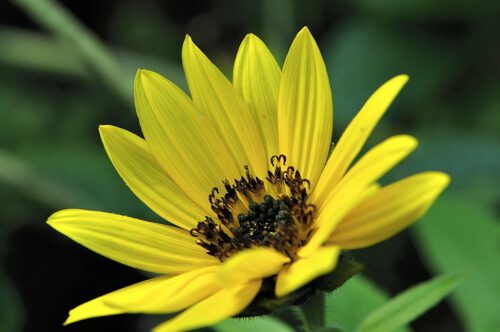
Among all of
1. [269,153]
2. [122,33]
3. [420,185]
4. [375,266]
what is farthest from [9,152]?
[420,185]

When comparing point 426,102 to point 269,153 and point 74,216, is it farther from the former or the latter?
point 74,216

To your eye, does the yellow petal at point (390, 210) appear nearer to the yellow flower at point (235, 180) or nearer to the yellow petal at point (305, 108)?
the yellow flower at point (235, 180)

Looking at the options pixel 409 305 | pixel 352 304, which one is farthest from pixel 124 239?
pixel 352 304

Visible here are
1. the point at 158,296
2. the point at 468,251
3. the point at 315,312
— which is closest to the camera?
the point at 158,296

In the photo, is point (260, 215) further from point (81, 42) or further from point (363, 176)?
point (81, 42)

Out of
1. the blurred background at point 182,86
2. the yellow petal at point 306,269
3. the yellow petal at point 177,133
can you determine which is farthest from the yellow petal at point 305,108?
the blurred background at point 182,86

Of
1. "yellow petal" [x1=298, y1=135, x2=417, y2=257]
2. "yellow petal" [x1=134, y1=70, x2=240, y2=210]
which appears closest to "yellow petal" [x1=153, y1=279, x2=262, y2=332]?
"yellow petal" [x1=298, y1=135, x2=417, y2=257]
